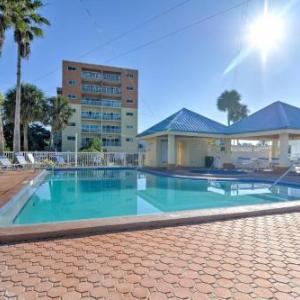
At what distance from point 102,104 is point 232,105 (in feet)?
67.6

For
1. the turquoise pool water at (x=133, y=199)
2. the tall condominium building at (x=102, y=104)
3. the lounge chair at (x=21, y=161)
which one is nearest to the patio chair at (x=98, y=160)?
the lounge chair at (x=21, y=161)

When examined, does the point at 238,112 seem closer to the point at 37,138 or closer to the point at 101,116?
the point at 101,116

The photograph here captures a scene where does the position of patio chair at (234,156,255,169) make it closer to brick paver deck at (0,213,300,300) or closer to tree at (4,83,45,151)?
brick paver deck at (0,213,300,300)

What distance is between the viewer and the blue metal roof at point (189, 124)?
684 inches

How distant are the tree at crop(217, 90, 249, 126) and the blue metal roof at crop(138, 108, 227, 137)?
634 inches

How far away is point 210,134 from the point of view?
18172mm

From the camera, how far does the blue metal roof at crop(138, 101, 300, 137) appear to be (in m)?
15.9

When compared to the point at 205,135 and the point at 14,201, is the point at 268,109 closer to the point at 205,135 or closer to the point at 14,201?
the point at 205,135

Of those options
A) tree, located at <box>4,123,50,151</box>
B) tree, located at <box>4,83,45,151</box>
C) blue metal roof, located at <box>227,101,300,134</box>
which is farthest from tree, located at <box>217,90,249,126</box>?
tree, located at <box>4,123,50,151</box>

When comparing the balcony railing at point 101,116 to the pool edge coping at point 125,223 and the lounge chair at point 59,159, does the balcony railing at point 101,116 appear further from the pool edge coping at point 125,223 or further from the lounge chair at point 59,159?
the pool edge coping at point 125,223

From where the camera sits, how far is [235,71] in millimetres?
13086

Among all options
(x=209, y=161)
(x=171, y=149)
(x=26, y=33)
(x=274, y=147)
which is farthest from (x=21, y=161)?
(x=274, y=147)

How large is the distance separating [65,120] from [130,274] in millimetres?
29830

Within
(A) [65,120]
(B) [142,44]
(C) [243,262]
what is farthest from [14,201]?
(A) [65,120]
